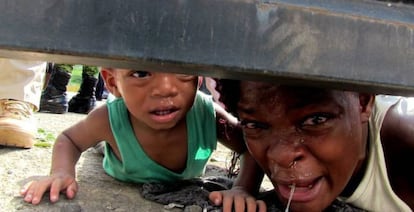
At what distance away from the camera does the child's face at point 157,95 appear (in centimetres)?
217

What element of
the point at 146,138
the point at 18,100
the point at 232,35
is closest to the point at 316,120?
the point at 232,35

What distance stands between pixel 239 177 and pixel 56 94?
229 cm

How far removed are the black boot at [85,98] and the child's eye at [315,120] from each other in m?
3.22

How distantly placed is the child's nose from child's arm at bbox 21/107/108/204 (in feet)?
1.42

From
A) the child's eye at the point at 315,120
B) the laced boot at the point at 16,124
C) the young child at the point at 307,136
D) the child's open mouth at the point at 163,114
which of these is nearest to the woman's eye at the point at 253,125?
the young child at the point at 307,136

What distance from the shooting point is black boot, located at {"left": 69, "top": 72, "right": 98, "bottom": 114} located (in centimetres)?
454

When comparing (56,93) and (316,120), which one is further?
(56,93)

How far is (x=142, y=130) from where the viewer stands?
2.47 meters

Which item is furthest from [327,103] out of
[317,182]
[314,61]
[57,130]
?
[57,130]

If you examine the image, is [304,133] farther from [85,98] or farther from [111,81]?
[85,98]

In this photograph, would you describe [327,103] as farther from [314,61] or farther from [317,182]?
[314,61]

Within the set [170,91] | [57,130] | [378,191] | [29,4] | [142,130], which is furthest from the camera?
[57,130]

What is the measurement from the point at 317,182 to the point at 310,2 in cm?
106

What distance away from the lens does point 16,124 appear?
8.52 feet
